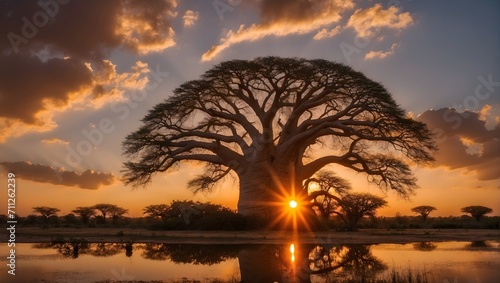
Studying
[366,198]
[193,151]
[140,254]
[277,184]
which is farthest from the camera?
[366,198]

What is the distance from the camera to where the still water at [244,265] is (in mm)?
9680

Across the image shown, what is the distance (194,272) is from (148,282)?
1.60m

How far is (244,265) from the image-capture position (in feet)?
37.6

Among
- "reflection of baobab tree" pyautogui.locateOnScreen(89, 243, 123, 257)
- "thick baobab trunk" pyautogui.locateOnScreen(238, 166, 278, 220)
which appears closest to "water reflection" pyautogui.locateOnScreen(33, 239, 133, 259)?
"reflection of baobab tree" pyautogui.locateOnScreen(89, 243, 123, 257)

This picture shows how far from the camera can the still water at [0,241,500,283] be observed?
9680mm

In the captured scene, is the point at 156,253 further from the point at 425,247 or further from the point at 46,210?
the point at 46,210

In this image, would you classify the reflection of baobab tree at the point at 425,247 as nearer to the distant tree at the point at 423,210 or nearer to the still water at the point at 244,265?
the still water at the point at 244,265

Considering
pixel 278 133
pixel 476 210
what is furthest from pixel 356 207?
pixel 476 210

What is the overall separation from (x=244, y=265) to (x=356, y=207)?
70.2 feet

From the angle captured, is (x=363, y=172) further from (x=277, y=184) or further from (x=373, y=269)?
(x=373, y=269)

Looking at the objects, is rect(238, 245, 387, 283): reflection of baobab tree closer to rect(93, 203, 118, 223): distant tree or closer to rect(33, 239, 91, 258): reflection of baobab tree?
rect(33, 239, 91, 258): reflection of baobab tree

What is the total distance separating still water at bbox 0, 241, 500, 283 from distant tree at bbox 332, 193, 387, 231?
1409cm

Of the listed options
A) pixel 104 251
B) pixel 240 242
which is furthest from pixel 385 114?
pixel 104 251

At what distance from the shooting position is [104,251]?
15508mm
